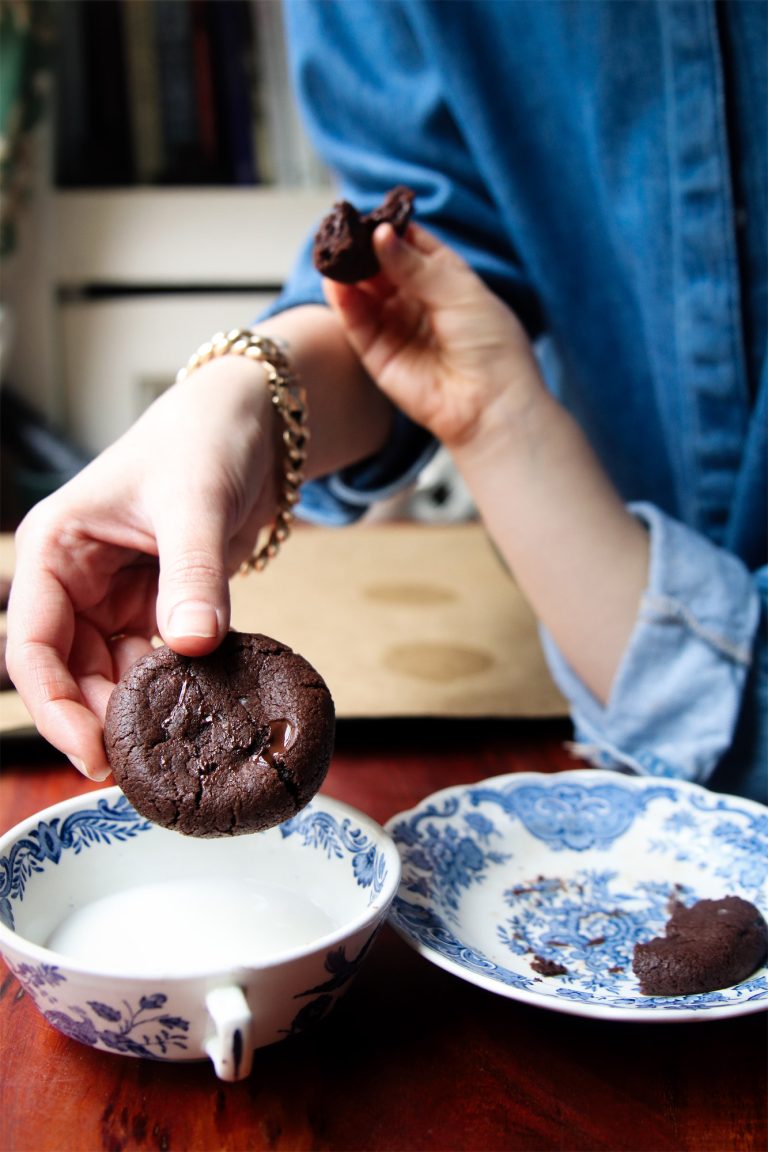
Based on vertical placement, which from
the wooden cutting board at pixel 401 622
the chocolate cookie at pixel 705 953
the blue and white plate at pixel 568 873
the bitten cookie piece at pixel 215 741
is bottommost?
the wooden cutting board at pixel 401 622

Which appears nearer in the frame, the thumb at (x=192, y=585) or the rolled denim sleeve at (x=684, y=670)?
the thumb at (x=192, y=585)

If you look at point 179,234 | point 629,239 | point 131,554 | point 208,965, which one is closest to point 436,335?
point 629,239

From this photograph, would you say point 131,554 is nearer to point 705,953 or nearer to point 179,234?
point 705,953

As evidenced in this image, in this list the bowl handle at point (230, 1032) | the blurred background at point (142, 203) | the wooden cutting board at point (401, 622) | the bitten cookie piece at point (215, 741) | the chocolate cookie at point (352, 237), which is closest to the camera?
the bowl handle at point (230, 1032)

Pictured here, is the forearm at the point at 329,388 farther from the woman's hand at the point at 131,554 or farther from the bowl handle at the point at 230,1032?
the bowl handle at the point at 230,1032

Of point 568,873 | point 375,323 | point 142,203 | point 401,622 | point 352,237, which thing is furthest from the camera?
point 142,203

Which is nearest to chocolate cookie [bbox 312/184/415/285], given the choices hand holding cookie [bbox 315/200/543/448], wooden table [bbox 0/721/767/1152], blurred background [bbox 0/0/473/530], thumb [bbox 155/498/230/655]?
hand holding cookie [bbox 315/200/543/448]

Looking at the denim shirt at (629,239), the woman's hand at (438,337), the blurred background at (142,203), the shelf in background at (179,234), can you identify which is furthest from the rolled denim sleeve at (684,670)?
the shelf in background at (179,234)
